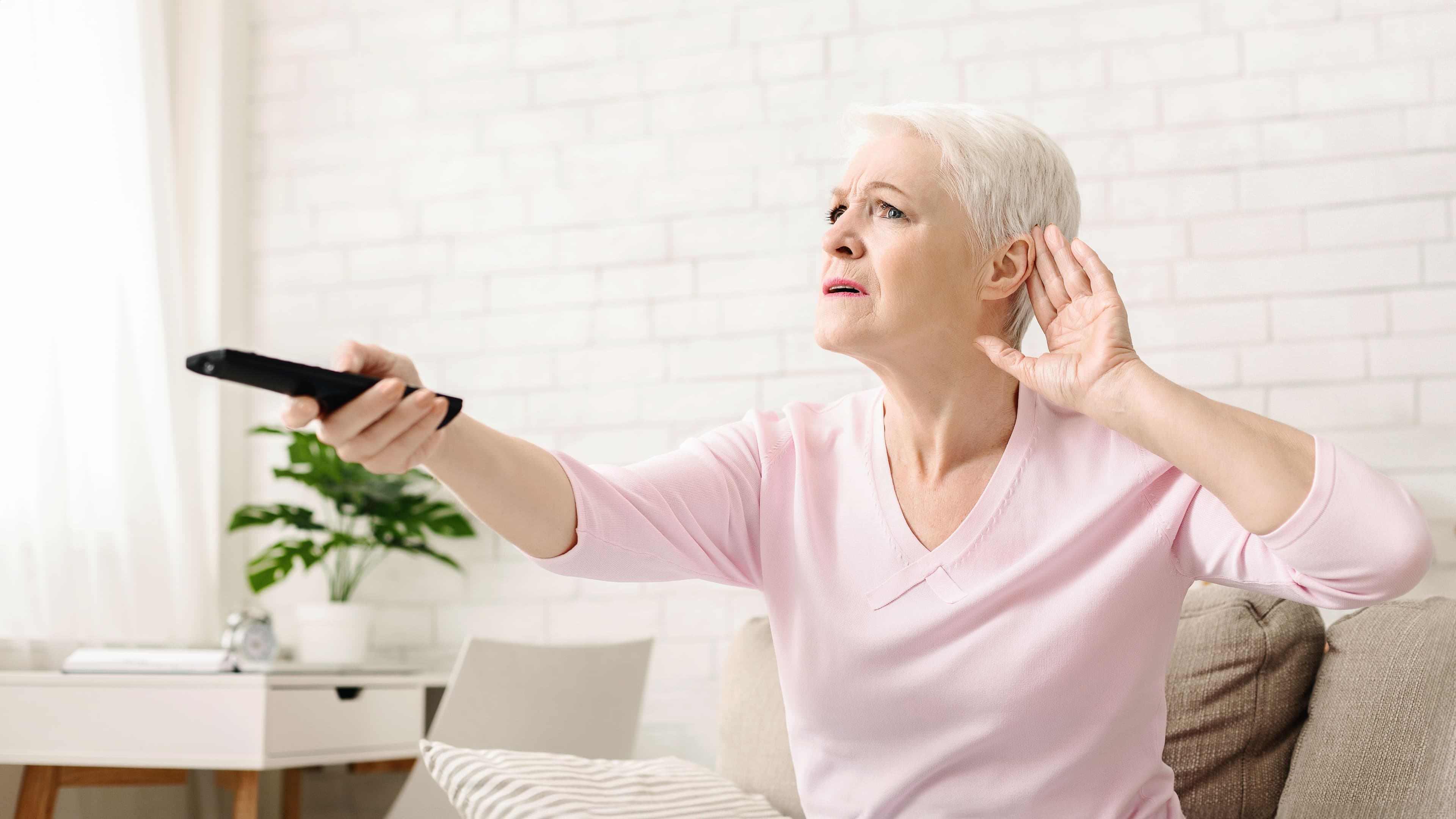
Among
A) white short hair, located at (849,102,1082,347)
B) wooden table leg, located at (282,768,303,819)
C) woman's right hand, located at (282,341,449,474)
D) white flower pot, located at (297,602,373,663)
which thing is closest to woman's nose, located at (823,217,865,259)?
white short hair, located at (849,102,1082,347)

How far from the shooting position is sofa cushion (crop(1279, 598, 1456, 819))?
161 centimetres

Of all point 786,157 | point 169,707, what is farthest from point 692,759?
point 786,157

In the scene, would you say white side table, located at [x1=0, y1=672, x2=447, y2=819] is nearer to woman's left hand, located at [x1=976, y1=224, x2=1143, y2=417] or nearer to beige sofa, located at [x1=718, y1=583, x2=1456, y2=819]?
beige sofa, located at [x1=718, y1=583, x2=1456, y2=819]

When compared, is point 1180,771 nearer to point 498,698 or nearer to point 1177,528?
point 1177,528

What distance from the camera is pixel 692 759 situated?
2.84 meters

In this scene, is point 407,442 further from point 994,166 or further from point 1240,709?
point 1240,709

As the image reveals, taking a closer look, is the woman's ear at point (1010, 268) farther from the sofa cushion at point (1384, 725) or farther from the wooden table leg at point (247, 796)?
the wooden table leg at point (247, 796)

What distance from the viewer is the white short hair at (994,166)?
145 centimetres

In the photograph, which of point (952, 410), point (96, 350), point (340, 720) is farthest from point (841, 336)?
point (96, 350)

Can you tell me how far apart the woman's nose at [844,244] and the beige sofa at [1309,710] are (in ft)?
2.83

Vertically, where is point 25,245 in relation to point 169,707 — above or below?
above

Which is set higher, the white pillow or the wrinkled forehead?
the wrinkled forehead

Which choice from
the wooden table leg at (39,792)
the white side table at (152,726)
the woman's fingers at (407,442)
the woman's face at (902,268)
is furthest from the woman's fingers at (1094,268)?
the wooden table leg at (39,792)

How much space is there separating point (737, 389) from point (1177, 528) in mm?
1653
